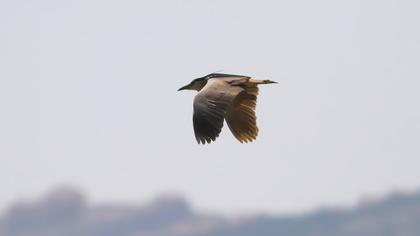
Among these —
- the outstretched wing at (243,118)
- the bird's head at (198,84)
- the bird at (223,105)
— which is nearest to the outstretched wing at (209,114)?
the bird at (223,105)

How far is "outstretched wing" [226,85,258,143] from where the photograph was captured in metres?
21.2

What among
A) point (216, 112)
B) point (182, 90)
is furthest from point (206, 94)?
point (182, 90)

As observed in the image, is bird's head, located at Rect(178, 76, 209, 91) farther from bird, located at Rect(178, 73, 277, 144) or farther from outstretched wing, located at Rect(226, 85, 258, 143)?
outstretched wing, located at Rect(226, 85, 258, 143)

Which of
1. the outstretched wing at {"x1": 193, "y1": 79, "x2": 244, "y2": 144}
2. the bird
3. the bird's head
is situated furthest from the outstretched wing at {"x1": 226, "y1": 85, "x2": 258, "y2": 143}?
Answer: the outstretched wing at {"x1": 193, "y1": 79, "x2": 244, "y2": 144}

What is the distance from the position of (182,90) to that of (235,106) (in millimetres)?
1047

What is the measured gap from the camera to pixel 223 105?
1855 cm

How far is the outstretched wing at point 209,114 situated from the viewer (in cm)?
1830

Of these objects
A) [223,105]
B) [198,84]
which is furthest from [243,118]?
[223,105]

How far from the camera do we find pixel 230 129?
21.5 m

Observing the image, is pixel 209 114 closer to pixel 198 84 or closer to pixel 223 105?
pixel 223 105

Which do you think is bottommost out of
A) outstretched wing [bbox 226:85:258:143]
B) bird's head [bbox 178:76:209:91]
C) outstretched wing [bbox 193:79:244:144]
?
outstretched wing [bbox 193:79:244:144]

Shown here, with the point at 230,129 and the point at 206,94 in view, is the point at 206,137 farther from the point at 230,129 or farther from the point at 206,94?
the point at 230,129

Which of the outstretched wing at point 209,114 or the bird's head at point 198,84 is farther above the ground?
the bird's head at point 198,84

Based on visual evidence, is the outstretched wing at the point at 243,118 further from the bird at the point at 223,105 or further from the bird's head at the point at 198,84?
the bird's head at the point at 198,84
